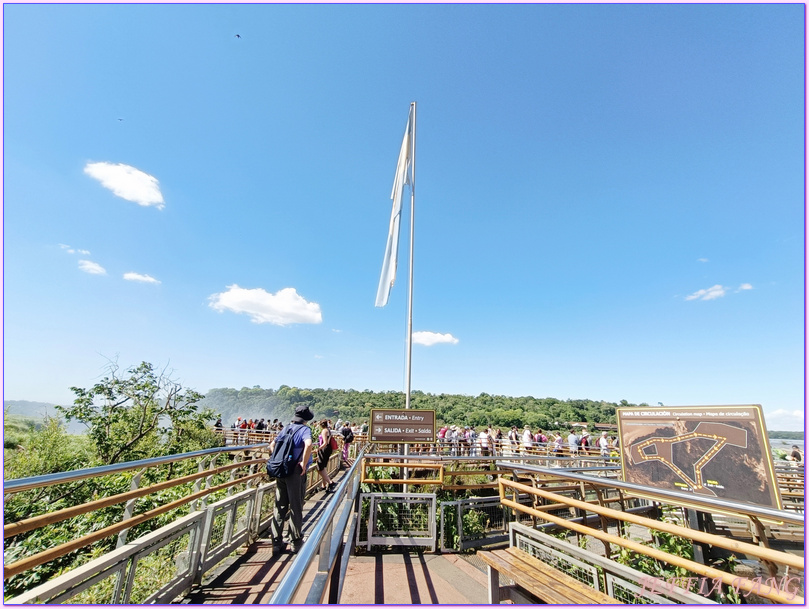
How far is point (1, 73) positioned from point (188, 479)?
386 cm

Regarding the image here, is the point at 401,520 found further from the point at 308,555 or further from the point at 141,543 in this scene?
the point at 308,555

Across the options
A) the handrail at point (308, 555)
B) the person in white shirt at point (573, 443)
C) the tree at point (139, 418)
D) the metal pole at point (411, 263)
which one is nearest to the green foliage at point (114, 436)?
the tree at point (139, 418)

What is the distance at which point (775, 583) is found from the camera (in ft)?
6.55

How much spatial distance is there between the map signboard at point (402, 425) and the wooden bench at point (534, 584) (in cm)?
361

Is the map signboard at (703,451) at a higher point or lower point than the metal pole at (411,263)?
lower

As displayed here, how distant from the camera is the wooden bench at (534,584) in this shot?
2682 mm

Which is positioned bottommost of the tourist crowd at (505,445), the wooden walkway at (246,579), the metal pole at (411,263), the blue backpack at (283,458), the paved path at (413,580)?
the paved path at (413,580)

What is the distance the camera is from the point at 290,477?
436cm

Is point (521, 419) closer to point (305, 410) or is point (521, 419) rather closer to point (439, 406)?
point (439, 406)

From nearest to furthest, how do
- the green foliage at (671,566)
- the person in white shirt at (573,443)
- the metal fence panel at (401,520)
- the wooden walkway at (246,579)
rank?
1. the green foliage at (671,566)
2. the wooden walkway at (246,579)
3. the metal fence panel at (401,520)
4. the person in white shirt at (573,443)

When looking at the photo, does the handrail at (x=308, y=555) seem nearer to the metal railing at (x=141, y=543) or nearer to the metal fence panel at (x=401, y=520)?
the metal railing at (x=141, y=543)

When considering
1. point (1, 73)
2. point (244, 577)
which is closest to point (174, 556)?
point (244, 577)

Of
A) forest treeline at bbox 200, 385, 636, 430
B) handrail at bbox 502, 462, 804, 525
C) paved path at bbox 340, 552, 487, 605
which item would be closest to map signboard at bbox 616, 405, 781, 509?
handrail at bbox 502, 462, 804, 525

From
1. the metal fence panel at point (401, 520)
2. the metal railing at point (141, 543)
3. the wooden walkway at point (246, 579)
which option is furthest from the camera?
the metal fence panel at point (401, 520)
